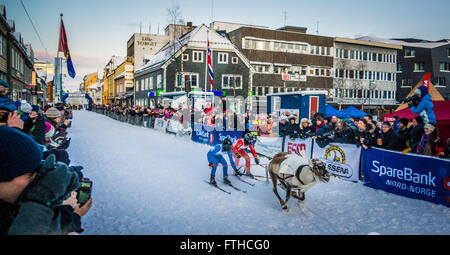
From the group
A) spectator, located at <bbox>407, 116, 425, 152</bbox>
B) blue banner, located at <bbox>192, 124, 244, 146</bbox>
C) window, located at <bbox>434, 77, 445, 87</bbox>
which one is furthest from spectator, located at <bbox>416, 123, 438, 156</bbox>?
window, located at <bbox>434, 77, 445, 87</bbox>

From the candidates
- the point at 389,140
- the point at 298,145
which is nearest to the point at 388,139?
the point at 389,140

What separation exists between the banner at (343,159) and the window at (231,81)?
95.2 feet

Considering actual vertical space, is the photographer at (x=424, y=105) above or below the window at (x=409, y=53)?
below

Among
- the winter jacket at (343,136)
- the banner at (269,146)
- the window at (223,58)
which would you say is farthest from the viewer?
the window at (223,58)

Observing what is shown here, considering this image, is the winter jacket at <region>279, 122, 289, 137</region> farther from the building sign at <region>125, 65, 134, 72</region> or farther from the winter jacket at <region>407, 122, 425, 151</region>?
the building sign at <region>125, 65, 134, 72</region>

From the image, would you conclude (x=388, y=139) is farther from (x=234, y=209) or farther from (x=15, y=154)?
(x=15, y=154)

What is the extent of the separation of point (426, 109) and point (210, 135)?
9340 millimetres

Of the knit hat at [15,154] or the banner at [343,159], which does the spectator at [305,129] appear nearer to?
the banner at [343,159]

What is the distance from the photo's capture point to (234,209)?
5770 mm

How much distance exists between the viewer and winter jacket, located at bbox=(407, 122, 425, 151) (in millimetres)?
6887

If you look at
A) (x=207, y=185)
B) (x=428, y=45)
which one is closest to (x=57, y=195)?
(x=207, y=185)

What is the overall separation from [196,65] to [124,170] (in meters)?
28.1

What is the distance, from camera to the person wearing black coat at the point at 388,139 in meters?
7.08

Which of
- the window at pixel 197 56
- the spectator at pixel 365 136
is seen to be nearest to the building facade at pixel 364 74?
the window at pixel 197 56
